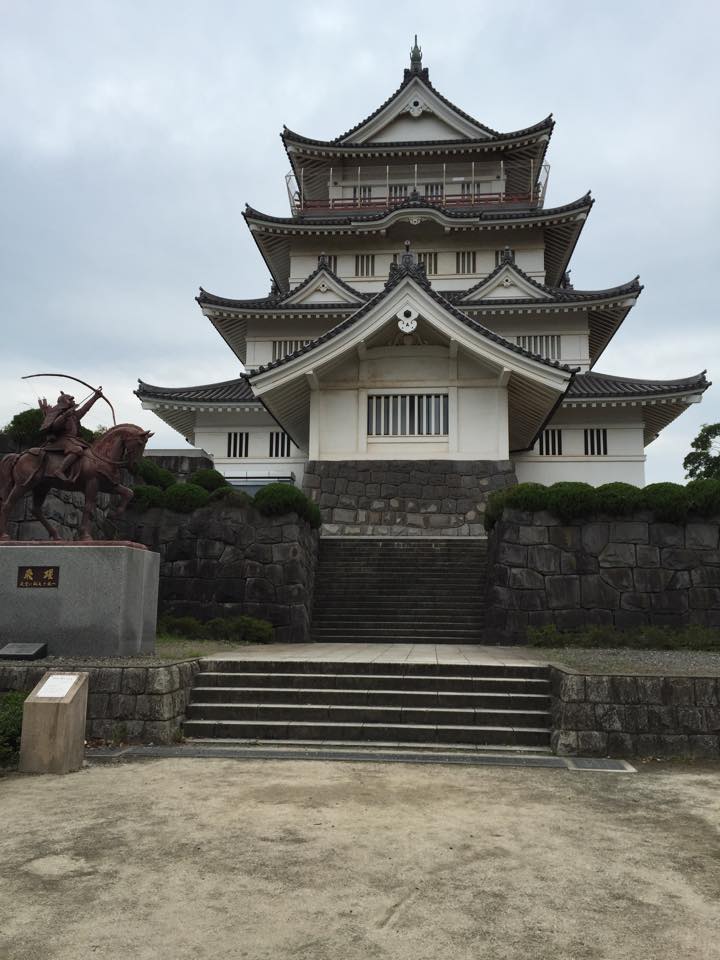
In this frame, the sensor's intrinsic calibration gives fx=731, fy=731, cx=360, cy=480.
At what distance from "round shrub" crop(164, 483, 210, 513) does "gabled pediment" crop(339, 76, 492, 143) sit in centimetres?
2086

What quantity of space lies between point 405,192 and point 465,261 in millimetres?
4624

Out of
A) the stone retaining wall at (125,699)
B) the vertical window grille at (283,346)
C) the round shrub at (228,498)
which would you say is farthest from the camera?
the vertical window grille at (283,346)

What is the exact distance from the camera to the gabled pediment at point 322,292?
2553cm

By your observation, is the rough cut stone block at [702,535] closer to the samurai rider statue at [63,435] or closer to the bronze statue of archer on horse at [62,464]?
the bronze statue of archer on horse at [62,464]

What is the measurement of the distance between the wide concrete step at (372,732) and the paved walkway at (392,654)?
1151 mm

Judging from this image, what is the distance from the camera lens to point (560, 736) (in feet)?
23.7

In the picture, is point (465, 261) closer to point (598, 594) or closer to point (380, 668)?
point (598, 594)

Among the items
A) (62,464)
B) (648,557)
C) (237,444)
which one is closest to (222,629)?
(62,464)

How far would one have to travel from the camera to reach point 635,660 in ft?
31.2

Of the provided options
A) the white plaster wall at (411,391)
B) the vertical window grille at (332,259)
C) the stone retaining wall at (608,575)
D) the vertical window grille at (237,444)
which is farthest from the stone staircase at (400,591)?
the vertical window grille at (332,259)

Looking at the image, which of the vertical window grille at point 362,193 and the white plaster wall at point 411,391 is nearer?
the white plaster wall at point 411,391

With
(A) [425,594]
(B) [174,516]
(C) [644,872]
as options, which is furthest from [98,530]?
(C) [644,872]

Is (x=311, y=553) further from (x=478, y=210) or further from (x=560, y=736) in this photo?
(x=478, y=210)

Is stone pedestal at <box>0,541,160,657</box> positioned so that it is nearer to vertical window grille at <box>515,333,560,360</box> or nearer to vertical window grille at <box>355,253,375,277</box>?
vertical window grille at <box>515,333,560,360</box>
